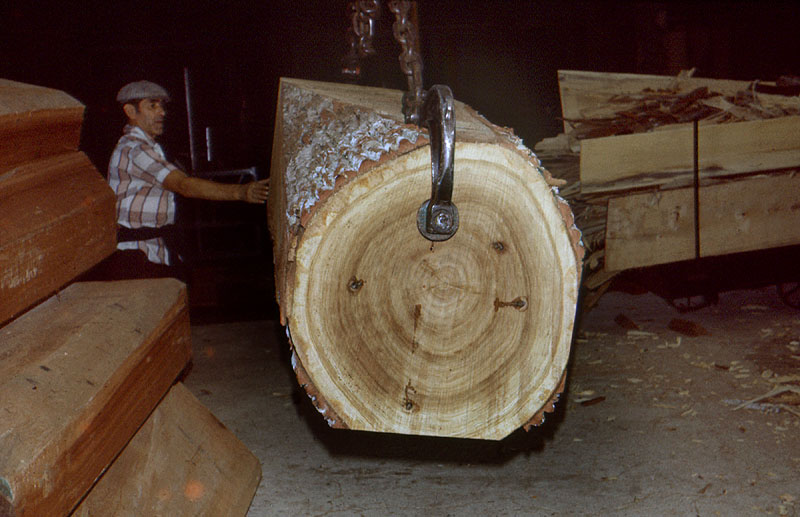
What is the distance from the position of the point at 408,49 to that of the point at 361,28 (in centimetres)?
58

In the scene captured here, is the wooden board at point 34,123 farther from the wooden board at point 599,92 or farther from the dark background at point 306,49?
the dark background at point 306,49

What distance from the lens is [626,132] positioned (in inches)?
165

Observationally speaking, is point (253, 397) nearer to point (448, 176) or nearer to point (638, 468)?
point (638, 468)

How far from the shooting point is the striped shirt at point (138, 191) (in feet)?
12.7

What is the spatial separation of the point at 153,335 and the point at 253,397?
73.2 inches

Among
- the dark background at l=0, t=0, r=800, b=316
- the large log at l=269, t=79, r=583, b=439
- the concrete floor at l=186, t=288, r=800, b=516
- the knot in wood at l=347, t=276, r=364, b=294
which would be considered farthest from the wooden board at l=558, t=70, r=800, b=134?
the knot in wood at l=347, t=276, r=364, b=294

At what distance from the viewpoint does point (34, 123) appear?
5.84ft

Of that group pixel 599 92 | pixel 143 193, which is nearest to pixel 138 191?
pixel 143 193

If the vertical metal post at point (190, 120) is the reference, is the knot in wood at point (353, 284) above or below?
below

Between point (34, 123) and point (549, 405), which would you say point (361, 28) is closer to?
point (34, 123)

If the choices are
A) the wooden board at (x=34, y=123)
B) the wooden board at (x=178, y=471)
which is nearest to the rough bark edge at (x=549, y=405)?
the wooden board at (x=178, y=471)

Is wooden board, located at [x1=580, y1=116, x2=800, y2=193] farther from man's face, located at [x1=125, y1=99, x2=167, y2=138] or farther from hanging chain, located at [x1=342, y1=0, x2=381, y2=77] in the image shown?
man's face, located at [x1=125, y1=99, x2=167, y2=138]

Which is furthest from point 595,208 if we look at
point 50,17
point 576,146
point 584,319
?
point 50,17

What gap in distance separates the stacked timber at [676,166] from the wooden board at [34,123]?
2.95 meters
